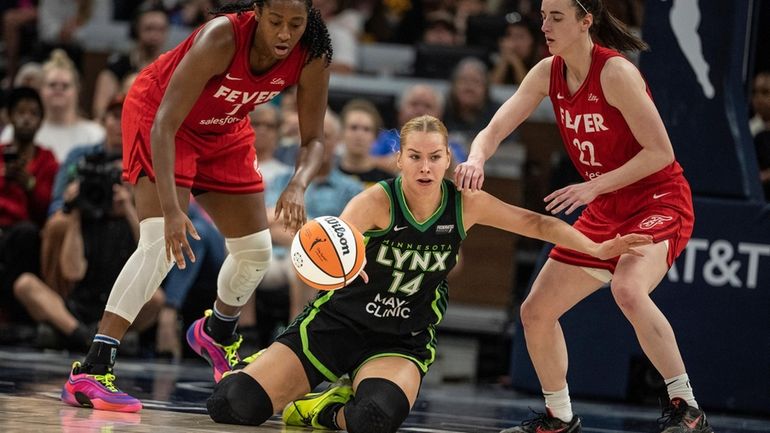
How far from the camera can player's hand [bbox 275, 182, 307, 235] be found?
4672mm

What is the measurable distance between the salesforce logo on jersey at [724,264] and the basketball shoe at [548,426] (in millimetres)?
1803

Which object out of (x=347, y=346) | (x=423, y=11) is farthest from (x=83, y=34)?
(x=347, y=346)

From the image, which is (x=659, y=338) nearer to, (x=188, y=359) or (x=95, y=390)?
(x=95, y=390)

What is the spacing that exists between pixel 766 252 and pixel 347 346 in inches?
103

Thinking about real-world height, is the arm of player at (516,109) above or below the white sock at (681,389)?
above

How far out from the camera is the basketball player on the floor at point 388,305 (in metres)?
4.56

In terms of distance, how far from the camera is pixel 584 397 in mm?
6766

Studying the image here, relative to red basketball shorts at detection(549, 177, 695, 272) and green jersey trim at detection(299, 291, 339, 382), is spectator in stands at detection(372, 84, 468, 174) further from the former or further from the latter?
green jersey trim at detection(299, 291, 339, 382)

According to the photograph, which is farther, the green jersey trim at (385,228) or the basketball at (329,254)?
the green jersey trim at (385,228)

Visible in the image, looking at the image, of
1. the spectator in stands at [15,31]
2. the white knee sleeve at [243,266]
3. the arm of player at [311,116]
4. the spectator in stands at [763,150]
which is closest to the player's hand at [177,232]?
the arm of player at [311,116]

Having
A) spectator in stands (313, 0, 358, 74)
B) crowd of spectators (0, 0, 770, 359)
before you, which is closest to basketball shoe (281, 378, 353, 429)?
crowd of spectators (0, 0, 770, 359)

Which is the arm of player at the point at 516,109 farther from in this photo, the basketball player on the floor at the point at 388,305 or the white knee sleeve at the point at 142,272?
the white knee sleeve at the point at 142,272

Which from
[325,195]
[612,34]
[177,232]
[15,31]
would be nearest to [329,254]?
[177,232]

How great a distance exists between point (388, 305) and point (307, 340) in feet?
1.10
